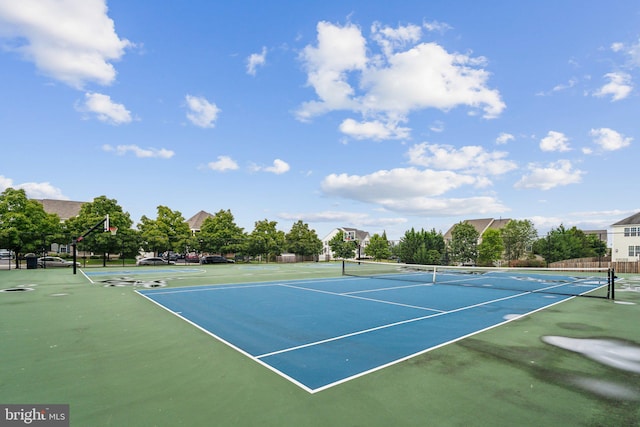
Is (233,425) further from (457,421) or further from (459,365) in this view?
(459,365)

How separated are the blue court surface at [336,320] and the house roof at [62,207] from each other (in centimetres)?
6522

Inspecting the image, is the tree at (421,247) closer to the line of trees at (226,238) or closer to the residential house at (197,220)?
the line of trees at (226,238)

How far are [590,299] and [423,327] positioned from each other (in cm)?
1146

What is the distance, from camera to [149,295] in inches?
645

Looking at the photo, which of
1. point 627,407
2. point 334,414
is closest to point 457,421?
point 334,414

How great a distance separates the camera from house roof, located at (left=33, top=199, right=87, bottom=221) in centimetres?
6638

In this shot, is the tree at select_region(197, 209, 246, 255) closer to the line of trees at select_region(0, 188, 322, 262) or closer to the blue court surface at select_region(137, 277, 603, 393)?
the line of trees at select_region(0, 188, 322, 262)

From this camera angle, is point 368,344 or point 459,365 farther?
point 368,344

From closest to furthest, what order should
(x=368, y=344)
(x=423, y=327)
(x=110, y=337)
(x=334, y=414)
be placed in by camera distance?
(x=334, y=414) → (x=368, y=344) → (x=110, y=337) → (x=423, y=327)

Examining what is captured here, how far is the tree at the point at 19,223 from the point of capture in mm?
34094

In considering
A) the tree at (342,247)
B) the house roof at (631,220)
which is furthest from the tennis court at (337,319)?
the tree at (342,247)

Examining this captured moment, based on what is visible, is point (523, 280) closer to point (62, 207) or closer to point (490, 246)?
point (490, 246)

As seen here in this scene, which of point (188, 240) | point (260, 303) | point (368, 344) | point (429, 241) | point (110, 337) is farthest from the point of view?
point (429, 241)

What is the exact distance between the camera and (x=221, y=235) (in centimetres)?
5288
